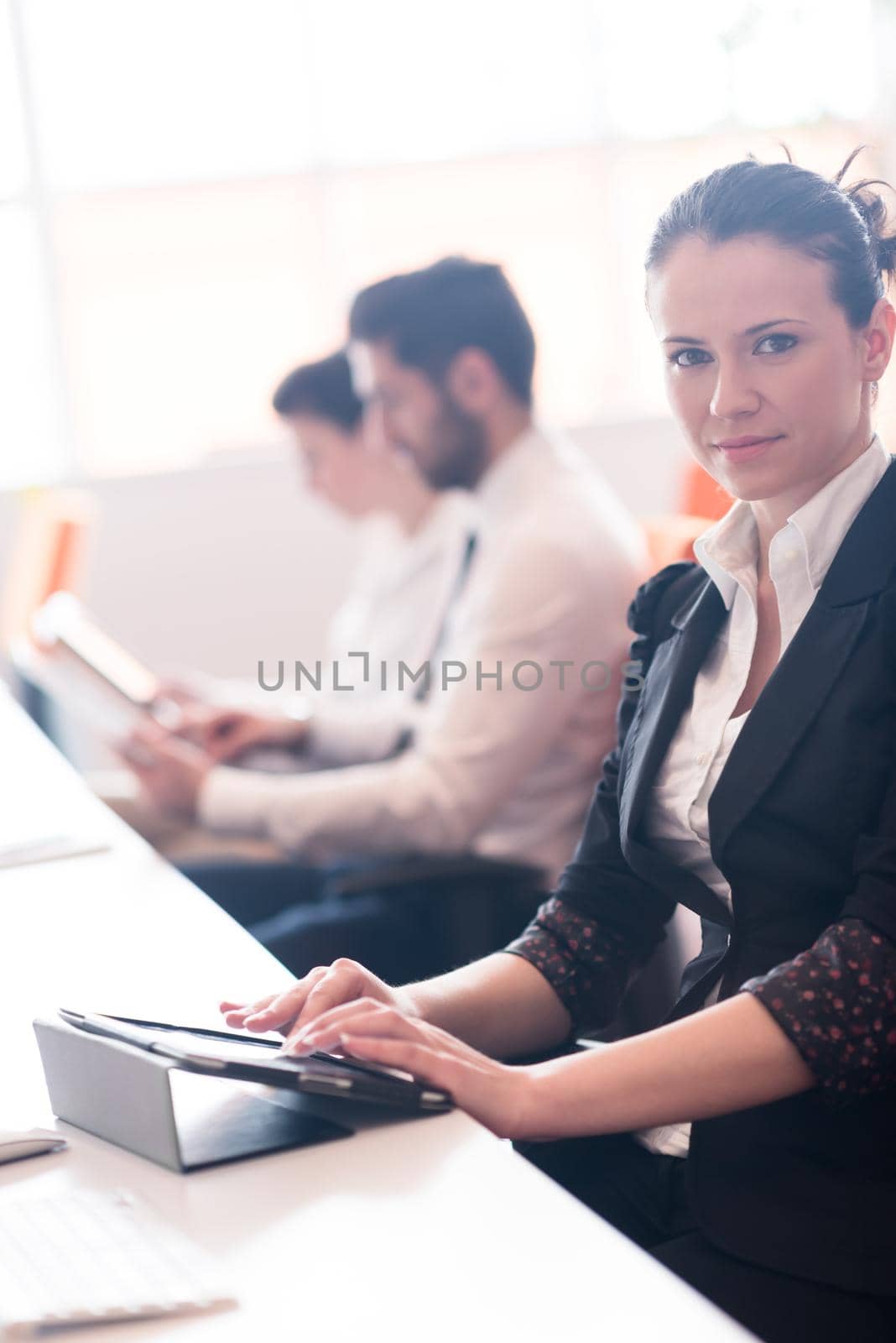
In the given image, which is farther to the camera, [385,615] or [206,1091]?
[385,615]

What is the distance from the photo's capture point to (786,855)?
112 centimetres

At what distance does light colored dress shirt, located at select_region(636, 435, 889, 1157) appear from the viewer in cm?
117

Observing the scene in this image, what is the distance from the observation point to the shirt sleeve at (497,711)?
85.0 inches

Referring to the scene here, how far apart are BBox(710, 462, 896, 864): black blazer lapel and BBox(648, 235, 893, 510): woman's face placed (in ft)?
0.22

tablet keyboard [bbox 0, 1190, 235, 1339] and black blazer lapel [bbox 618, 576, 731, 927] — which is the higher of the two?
black blazer lapel [bbox 618, 576, 731, 927]

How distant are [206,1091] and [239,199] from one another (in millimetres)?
4233

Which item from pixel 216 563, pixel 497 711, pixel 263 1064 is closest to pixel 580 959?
pixel 263 1064

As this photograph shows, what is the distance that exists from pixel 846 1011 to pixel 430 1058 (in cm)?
28

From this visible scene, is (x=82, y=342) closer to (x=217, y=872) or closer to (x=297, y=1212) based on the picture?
(x=217, y=872)

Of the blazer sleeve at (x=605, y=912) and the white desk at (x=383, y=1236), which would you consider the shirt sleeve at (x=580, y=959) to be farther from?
the white desk at (x=383, y=1236)

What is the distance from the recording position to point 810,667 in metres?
1.11

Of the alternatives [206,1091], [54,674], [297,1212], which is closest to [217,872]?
[54,674]

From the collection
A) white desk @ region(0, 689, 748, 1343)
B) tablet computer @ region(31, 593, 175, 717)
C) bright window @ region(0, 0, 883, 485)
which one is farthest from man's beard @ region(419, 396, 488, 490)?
bright window @ region(0, 0, 883, 485)

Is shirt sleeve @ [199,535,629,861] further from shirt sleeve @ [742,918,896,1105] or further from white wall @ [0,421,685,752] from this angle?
white wall @ [0,421,685,752]
